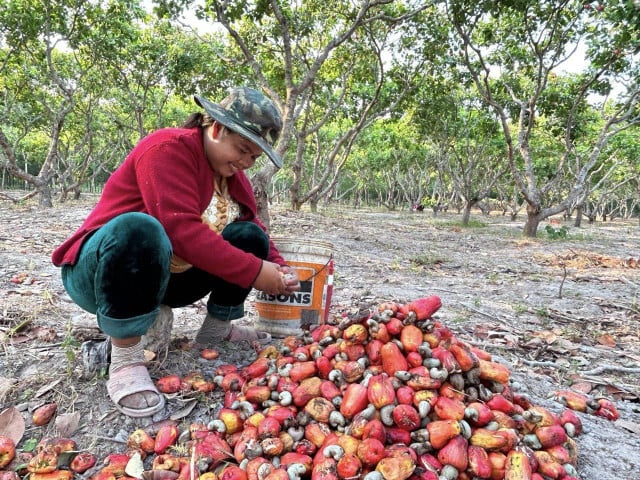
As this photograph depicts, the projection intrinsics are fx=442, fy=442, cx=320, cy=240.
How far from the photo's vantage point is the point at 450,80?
11.4 meters

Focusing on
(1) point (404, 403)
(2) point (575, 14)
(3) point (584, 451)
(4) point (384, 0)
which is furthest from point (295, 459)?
(2) point (575, 14)

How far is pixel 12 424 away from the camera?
5.07 feet

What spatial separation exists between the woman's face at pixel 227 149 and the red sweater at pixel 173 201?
4cm

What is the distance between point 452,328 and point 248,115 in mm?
1955

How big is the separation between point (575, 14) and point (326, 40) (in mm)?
4970

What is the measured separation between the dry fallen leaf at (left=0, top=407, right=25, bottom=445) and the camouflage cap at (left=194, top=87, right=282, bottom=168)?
Result: 4.22 ft

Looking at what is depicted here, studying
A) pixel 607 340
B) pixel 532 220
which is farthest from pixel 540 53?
pixel 607 340

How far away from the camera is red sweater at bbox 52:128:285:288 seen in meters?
1.63

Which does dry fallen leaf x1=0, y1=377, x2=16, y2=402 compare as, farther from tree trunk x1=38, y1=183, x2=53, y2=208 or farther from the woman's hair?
tree trunk x1=38, y1=183, x2=53, y2=208

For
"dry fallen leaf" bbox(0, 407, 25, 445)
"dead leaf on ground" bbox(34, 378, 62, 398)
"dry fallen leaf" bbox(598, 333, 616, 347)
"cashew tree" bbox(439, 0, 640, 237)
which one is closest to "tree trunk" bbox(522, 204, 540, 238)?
"cashew tree" bbox(439, 0, 640, 237)

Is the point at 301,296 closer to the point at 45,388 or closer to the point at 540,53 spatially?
the point at 45,388

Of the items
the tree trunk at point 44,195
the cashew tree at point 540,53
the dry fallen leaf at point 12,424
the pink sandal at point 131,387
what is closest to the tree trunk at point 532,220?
the cashew tree at point 540,53

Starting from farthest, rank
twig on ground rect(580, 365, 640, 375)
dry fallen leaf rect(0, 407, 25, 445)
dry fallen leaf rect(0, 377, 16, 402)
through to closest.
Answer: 1. twig on ground rect(580, 365, 640, 375)
2. dry fallen leaf rect(0, 377, 16, 402)
3. dry fallen leaf rect(0, 407, 25, 445)

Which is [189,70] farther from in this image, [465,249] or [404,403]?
[404,403]
